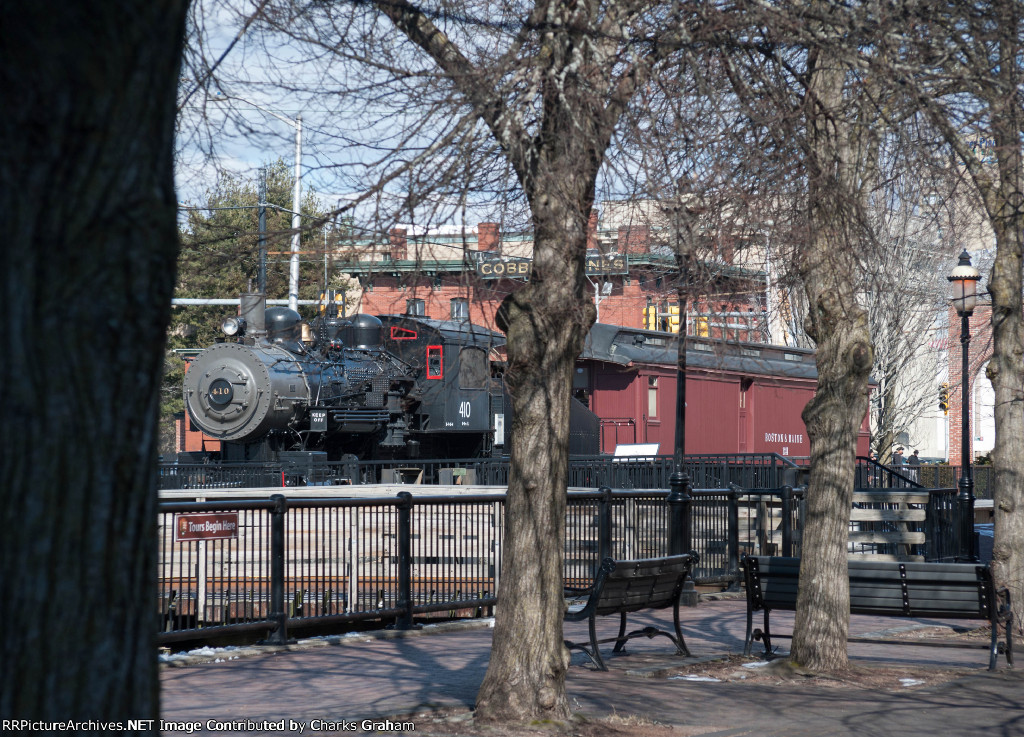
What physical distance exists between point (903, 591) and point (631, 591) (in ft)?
7.53

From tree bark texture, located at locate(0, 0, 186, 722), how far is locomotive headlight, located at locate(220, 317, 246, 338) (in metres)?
22.1

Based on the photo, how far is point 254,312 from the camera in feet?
80.1

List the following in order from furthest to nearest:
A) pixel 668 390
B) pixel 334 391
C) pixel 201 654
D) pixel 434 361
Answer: pixel 668 390 < pixel 434 361 < pixel 334 391 < pixel 201 654

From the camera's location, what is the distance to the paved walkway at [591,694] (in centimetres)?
677

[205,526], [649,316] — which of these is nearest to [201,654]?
[205,526]

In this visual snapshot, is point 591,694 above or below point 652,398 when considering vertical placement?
→ below

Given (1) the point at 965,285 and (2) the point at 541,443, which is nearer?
(2) the point at 541,443

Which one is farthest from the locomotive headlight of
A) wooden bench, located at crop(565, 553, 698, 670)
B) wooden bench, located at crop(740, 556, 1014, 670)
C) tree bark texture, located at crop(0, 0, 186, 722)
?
tree bark texture, located at crop(0, 0, 186, 722)

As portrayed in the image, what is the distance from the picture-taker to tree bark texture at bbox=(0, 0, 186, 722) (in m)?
2.47

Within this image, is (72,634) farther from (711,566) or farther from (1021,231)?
(711,566)

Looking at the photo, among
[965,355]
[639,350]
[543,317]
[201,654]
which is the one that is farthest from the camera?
[639,350]

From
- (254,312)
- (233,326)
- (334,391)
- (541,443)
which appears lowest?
(541,443)

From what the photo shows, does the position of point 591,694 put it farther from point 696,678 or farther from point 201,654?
point 201,654

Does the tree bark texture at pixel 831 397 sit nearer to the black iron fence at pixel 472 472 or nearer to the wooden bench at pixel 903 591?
the wooden bench at pixel 903 591
